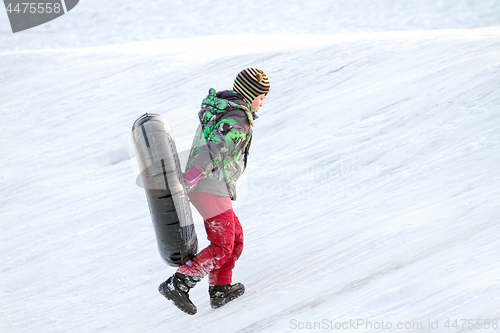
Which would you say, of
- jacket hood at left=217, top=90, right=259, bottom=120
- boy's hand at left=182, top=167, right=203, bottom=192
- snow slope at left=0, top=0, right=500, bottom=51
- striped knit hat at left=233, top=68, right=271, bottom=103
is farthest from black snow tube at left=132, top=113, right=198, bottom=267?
snow slope at left=0, top=0, right=500, bottom=51

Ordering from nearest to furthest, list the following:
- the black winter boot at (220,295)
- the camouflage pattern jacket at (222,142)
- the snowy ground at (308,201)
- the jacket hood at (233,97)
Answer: the camouflage pattern jacket at (222,142), the jacket hood at (233,97), the snowy ground at (308,201), the black winter boot at (220,295)

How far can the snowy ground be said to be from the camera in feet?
8.46

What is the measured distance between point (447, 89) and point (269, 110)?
2134 millimetres

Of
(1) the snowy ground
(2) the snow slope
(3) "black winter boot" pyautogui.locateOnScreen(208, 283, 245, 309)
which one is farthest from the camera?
(2) the snow slope

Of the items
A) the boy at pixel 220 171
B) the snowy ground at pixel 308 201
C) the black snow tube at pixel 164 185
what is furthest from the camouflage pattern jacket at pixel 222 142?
the snowy ground at pixel 308 201

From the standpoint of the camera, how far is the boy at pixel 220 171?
231 centimetres

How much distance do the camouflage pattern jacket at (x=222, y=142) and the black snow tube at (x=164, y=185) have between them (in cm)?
14

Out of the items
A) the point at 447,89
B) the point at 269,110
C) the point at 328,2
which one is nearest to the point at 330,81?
the point at 269,110

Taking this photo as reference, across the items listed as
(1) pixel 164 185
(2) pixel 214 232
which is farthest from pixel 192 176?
(2) pixel 214 232

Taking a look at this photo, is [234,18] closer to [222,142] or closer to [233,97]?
[233,97]

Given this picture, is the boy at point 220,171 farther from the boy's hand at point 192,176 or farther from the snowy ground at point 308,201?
the snowy ground at point 308,201

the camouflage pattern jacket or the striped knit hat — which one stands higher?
the striped knit hat

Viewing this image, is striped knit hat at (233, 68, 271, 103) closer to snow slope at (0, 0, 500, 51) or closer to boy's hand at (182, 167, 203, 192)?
boy's hand at (182, 167, 203, 192)

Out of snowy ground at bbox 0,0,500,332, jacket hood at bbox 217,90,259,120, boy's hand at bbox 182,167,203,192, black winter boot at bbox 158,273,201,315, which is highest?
jacket hood at bbox 217,90,259,120
